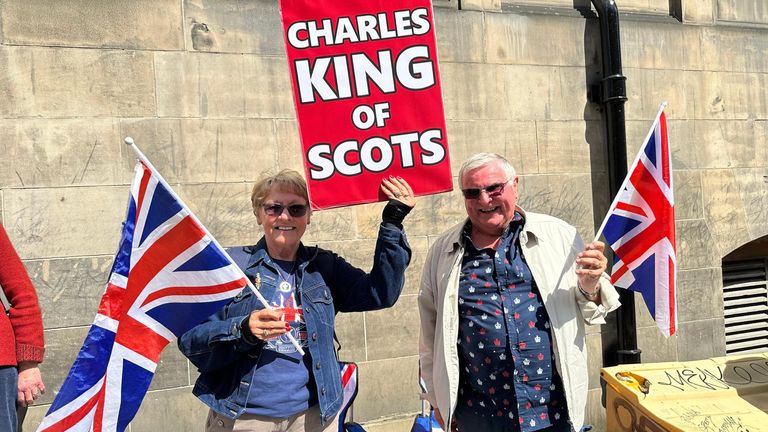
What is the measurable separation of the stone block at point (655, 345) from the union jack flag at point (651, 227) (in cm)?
293

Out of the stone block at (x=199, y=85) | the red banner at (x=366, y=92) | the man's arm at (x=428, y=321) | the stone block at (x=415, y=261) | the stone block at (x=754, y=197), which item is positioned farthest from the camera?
the stone block at (x=754, y=197)

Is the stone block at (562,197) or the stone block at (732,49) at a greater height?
the stone block at (732,49)

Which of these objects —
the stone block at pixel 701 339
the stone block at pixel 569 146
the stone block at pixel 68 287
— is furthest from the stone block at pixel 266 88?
the stone block at pixel 701 339

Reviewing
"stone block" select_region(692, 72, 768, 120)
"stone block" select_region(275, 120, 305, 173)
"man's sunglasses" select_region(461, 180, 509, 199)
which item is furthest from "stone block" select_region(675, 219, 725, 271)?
"man's sunglasses" select_region(461, 180, 509, 199)

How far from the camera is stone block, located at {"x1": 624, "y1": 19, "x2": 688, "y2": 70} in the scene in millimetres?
6430

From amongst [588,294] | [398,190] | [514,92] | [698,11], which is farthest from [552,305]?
[698,11]

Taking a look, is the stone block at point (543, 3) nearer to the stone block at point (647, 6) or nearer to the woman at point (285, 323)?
the stone block at point (647, 6)

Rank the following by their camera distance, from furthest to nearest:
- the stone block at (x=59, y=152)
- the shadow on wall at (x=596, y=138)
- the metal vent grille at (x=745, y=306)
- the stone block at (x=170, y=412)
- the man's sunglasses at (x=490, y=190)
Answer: the metal vent grille at (x=745, y=306)
the shadow on wall at (x=596, y=138)
the stone block at (x=170, y=412)
the stone block at (x=59, y=152)
the man's sunglasses at (x=490, y=190)

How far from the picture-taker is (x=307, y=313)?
294 cm

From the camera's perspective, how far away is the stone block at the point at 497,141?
19.2 ft

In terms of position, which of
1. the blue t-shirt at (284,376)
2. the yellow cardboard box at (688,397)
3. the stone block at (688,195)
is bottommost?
the yellow cardboard box at (688,397)

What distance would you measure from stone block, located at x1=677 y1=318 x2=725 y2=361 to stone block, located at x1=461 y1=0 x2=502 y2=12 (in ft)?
10.5

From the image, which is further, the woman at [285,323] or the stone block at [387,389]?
the stone block at [387,389]

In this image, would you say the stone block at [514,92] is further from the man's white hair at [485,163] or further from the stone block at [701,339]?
the man's white hair at [485,163]
